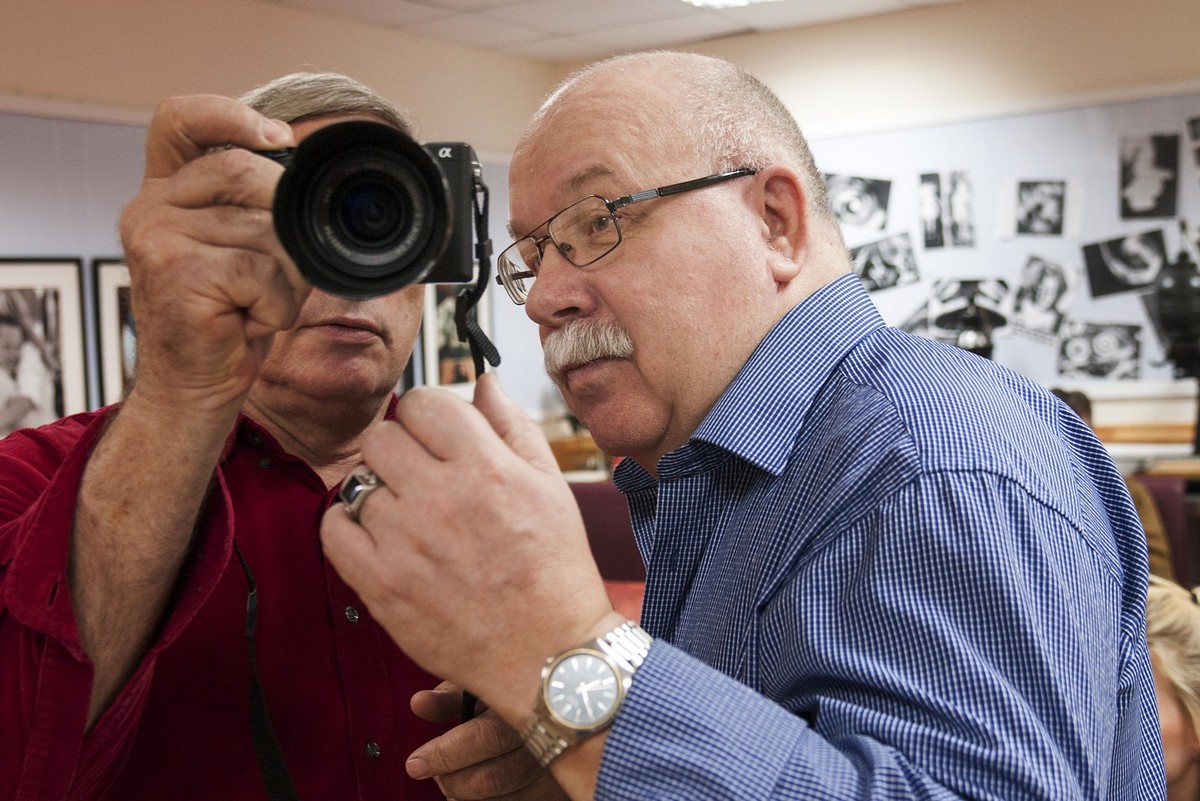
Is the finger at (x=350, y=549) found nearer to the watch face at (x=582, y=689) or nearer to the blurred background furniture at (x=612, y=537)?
the watch face at (x=582, y=689)

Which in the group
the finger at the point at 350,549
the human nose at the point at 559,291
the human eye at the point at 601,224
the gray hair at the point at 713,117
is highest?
the gray hair at the point at 713,117

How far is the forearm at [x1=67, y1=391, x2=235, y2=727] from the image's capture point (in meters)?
0.91

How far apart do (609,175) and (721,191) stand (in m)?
0.12

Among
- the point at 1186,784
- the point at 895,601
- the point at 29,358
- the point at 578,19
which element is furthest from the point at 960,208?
the point at 895,601

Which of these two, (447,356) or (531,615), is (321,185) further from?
(447,356)

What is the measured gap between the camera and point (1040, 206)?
545 cm

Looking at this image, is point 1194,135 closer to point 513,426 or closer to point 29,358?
A: point 29,358

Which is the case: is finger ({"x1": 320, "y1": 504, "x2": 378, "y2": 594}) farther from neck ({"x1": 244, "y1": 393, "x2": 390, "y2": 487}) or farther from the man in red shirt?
neck ({"x1": 244, "y1": 393, "x2": 390, "y2": 487})

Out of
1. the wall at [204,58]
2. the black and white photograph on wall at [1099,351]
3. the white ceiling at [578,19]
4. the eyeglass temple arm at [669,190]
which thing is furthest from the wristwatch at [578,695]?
the black and white photograph on wall at [1099,351]

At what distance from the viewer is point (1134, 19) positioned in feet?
16.8

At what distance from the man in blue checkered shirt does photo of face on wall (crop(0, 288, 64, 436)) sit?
3209 mm

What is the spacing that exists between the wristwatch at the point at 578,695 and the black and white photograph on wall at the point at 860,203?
5.36m

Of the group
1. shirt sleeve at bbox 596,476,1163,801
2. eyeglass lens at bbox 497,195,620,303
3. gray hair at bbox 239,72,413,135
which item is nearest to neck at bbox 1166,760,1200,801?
shirt sleeve at bbox 596,476,1163,801

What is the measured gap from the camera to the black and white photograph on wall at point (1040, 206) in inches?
213
